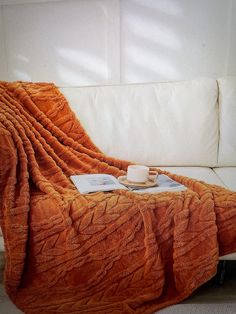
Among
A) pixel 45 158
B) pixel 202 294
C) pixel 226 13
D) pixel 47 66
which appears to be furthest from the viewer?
pixel 47 66

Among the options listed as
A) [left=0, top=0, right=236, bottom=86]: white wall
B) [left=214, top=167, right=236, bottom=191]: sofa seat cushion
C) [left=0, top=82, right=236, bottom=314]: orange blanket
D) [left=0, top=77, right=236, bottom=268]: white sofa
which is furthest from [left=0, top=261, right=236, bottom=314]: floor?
[left=0, top=0, right=236, bottom=86]: white wall

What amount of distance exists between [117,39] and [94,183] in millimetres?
1196

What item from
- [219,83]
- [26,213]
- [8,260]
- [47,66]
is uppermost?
[47,66]

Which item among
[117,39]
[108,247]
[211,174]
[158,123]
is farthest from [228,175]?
[117,39]

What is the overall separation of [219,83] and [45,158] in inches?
40.0

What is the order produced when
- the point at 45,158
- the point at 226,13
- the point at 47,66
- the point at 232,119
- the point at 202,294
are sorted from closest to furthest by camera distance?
the point at 202,294
the point at 45,158
the point at 232,119
the point at 226,13
the point at 47,66

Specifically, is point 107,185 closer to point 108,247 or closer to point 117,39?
point 108,247

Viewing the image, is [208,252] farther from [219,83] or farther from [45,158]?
[219,83]

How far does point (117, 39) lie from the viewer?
6.00ft

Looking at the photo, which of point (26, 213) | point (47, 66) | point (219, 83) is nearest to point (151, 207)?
point (26, 213)

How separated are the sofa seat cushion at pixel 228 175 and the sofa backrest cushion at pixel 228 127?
6 centimetres

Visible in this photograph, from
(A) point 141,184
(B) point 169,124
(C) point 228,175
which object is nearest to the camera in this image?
(A) point 141,184

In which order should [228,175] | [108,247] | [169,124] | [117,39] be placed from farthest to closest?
[117,39] < [169,124] < [228,175] < [108,247]

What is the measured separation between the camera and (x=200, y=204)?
0.90 meters
